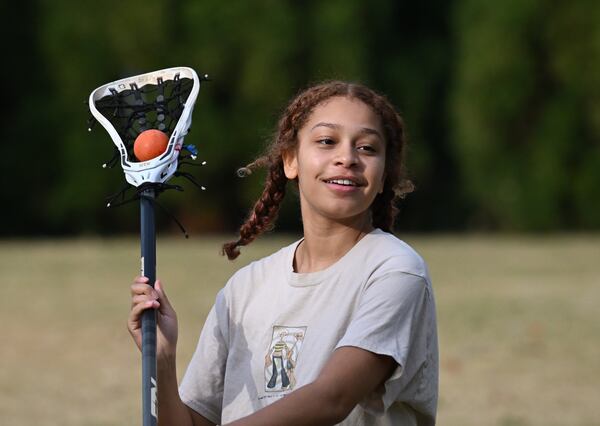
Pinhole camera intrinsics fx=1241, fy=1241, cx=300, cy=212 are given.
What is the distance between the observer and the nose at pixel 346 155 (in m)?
2.56

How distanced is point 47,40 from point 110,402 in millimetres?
12258

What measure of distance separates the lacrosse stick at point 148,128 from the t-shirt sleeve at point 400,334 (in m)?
0.39

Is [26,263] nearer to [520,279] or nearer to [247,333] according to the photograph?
[520,279]

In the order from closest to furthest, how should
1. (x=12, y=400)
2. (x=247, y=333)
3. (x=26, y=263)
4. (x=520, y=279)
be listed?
1. (x=247, y=333)
2. (x=12, y=400)
3. (x=520, y=279)
4. (x=26, y=263)

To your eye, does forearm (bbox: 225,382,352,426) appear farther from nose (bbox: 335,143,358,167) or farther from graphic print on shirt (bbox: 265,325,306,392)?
nose (bbox: 335,143,358,167)

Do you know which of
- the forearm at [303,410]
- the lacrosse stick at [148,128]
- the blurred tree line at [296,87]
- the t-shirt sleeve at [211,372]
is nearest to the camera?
the forearm at [303,410]

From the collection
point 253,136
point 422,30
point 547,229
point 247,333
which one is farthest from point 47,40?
point 247,333

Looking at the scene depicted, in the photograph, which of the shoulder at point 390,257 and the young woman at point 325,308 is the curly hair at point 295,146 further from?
the shoulder at point 390,257

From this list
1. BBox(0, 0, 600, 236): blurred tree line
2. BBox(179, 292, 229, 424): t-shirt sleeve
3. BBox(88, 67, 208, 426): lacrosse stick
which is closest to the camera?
BBox(88, 67, 208, 426): lacrosse stick

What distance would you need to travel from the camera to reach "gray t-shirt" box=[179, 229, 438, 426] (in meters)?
2.42

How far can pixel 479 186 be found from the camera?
55.9 feet

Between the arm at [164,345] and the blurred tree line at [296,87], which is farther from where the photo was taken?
the blurred tree line at [296,87]

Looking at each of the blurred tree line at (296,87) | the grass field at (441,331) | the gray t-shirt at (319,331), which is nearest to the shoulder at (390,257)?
the gray t-shirt at (319,331)

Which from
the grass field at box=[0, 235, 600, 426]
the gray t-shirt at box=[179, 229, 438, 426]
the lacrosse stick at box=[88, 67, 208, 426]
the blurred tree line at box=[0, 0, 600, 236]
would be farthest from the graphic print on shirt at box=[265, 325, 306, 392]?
the blurred tree line at box=[0, 0, 600, 236]
